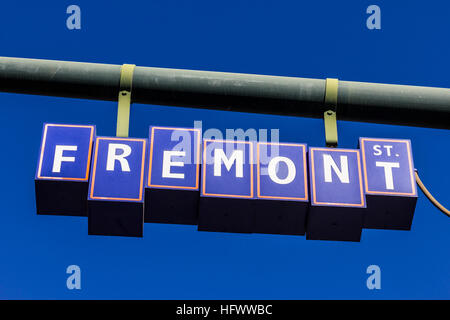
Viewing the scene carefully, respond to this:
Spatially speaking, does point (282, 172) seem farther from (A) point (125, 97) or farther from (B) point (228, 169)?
(A) point (125, 97)

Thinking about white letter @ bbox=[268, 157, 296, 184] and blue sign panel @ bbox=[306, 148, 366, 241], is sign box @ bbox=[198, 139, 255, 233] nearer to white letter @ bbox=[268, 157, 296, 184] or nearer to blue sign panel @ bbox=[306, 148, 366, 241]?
white letter @ bbox=[268, 157, 296, 184]

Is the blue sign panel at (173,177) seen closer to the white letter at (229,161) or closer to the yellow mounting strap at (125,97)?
the white letter at (229,161)

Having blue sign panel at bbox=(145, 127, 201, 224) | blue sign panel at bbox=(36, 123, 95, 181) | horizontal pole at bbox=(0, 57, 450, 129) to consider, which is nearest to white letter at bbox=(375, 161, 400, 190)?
horizontal pole at bbox=(0, 57, 450, 129)

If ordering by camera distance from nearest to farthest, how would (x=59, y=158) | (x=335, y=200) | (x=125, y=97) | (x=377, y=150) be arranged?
Answer: 1. (x=335, y=200)
2. (x=59, y=158)
3. (x=377, y=150)
4. (x=125, y=97)

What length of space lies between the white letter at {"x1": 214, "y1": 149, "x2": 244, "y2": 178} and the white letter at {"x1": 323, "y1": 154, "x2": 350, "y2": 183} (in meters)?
0.78

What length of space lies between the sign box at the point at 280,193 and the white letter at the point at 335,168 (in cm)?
19

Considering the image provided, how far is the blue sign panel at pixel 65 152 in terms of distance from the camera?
478 inches

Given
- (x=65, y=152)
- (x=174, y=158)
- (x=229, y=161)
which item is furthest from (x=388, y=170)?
(x=65, y=152)

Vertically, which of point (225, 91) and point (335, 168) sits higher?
point (225, 91)

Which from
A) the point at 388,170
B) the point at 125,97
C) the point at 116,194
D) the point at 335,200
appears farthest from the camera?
the point at 125,97

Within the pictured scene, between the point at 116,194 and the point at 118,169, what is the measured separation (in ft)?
1.00

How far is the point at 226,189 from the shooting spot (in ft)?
40.0

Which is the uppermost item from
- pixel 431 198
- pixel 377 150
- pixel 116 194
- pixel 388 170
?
pixel 377 150

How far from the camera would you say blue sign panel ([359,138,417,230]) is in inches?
484
